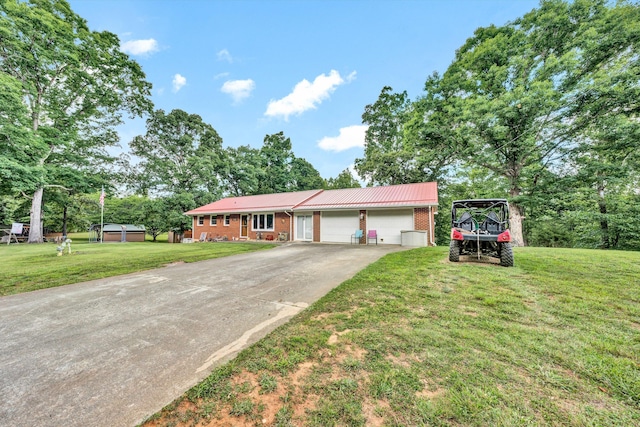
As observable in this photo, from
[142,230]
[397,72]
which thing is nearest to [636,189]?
[397,72]

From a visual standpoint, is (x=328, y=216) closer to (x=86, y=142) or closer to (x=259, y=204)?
(x=259, y=204)

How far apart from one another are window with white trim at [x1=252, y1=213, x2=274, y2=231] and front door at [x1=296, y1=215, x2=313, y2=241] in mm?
2151

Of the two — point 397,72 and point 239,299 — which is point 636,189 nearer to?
point 397,72

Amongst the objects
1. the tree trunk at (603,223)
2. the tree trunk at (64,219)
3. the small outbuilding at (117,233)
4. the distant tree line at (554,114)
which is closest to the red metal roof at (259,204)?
the small outbuilding at (117,233)

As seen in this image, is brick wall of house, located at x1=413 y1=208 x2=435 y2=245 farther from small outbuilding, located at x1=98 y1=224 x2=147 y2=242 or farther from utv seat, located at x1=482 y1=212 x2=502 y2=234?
small outbuilding, located at x1=98 y1=224 x2=147 y2=242

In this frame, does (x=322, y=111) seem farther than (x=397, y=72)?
Yes

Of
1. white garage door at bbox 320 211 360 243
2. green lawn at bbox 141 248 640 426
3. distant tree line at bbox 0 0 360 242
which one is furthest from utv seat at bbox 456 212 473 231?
distant tree line at bbox 0 0 360 242

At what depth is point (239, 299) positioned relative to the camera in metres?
4.09

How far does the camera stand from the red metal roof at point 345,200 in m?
12.5

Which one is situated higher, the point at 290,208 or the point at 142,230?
the point at 290,208

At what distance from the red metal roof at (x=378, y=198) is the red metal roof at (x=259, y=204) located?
121cm

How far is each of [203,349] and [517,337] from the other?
3.34 metres

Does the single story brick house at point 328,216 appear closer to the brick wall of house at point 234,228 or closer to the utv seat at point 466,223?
the brick wall of house at point 234,228

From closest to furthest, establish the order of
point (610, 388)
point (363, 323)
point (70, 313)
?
point (610, 388) → point (363, 323) → point (70, 313)
